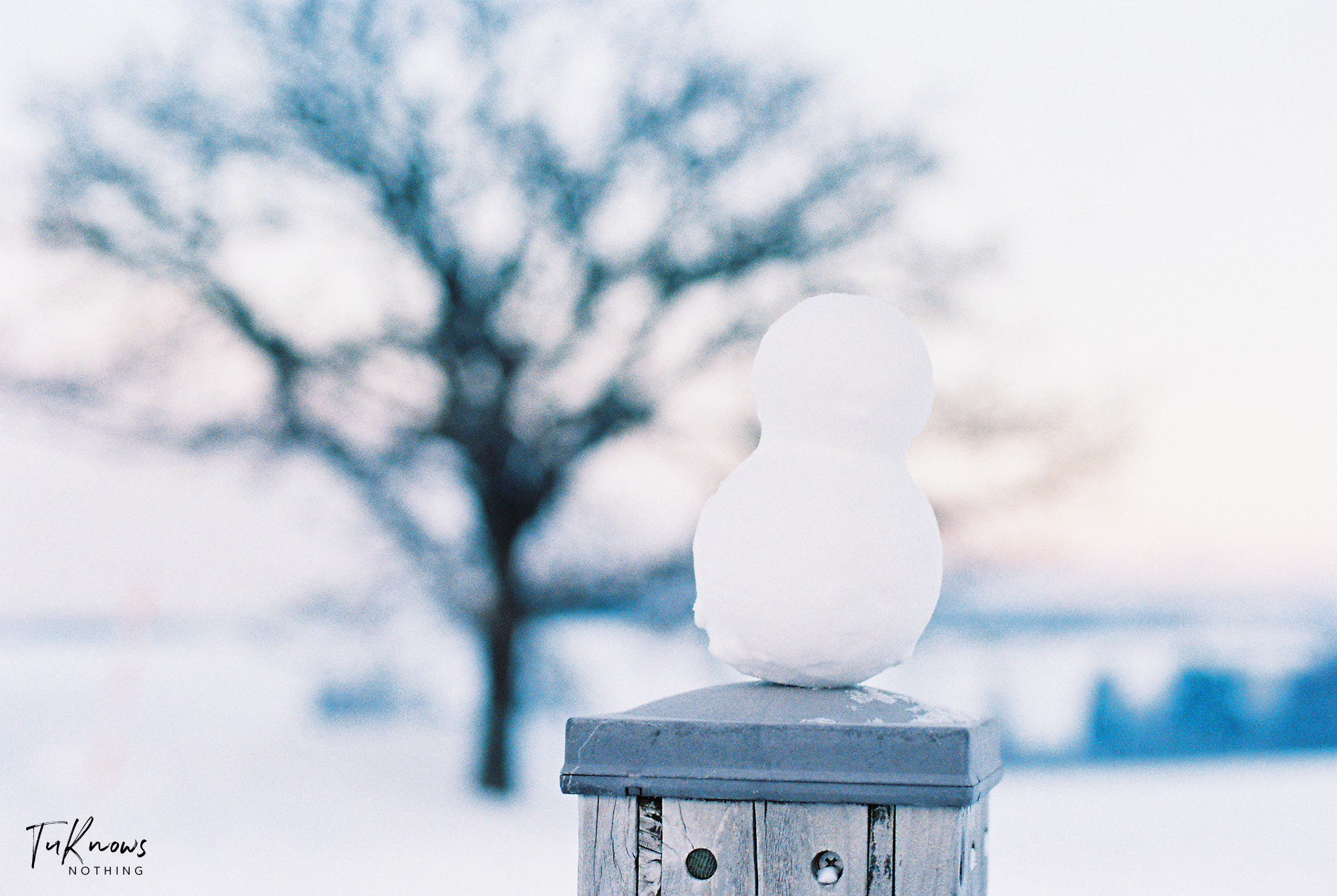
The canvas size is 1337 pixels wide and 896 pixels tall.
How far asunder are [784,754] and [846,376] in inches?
22.2

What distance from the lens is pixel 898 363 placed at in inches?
63.7

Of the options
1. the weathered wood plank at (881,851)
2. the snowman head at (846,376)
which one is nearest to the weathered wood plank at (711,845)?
the weathered wood plank at (881,851)

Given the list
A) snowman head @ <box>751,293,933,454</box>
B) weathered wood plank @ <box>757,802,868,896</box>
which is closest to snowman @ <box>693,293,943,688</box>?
snowman head @ <box>751,293,933,454</box>

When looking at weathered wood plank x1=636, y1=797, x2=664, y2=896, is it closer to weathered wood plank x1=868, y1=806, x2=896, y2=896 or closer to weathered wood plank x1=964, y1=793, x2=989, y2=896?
weathered wood plank x1=868, y1=806, x2=896, y2=896

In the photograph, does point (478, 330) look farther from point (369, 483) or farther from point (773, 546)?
point (773, 546)

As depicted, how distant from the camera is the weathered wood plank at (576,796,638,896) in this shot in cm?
147

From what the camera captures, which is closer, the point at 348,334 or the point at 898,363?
the point at 898,363

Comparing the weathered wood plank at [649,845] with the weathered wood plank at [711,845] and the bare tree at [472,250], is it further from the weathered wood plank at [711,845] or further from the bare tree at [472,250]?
the bare tree at [472,250]

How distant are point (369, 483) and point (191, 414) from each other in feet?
3.84

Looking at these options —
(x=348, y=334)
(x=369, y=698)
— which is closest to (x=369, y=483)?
(x=348, y=334)

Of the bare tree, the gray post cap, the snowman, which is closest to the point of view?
the gray post cap

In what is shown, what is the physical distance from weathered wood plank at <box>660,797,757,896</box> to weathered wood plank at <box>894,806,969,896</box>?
202mm

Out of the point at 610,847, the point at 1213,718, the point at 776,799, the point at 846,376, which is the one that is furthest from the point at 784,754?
the point at 1213,718

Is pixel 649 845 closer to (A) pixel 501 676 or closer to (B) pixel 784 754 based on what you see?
(B) pixel 784 754
